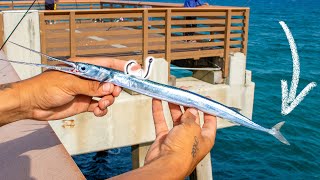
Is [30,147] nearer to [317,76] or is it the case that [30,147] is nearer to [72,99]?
[72,99]

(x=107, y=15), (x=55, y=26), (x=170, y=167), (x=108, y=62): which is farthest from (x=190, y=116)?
(x=107, y=15)

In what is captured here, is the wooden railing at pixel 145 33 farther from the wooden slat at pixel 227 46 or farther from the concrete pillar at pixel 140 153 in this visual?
the concrete pillar at pixel 140 153

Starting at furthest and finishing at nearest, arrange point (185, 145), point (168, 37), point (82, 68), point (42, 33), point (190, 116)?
point (168, 37) < point (42, 33) < point (82, 68) < point (190, 116) < point (185, 145)

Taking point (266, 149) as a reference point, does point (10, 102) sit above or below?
above

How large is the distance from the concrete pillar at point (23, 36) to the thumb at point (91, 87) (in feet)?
18.1

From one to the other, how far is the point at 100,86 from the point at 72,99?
36 cm

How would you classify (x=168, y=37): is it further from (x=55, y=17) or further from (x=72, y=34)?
(x=55, y=17)

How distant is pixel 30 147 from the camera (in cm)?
346

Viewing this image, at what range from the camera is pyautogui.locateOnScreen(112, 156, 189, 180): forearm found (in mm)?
2096

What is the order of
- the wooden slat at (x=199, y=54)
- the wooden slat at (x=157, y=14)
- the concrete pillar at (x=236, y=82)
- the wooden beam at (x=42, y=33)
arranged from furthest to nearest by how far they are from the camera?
the wooden slat at (x=199, y=54)
the concrete pillar at (x=236, y=82)
the wooden slat at (x=157, y=14)
the wooden beam at (x=42, y=33)

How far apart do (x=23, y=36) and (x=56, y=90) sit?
570 cm

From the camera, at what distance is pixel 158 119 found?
9.66 feet

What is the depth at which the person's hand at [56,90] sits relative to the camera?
3.09 metres

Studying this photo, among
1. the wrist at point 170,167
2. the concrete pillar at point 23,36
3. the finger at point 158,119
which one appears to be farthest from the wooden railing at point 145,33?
the wrist at point 170,167
